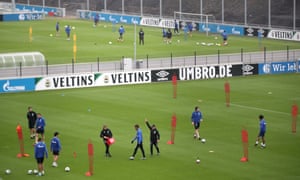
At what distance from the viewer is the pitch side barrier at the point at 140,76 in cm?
6128

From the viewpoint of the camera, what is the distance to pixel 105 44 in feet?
289

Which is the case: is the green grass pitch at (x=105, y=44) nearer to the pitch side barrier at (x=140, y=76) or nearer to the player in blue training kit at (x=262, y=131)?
the pitch side barrier at (x=140, y=76)

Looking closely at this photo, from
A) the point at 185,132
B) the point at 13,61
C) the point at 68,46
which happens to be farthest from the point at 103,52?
the point at 185,132

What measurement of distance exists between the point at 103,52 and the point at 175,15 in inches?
857

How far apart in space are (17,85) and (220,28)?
37.6 m

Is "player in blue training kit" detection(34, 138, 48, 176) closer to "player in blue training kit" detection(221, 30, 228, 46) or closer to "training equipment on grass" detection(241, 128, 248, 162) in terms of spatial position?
"training equipment on grass" detection(241, 128, 248, 162)

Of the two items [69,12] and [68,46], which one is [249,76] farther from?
[69,12]

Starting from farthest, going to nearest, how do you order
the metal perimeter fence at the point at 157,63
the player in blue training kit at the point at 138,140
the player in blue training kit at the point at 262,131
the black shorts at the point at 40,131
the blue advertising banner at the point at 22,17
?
the blue advertising banner at the point at 22,17 → the metal perimeter fence at the point at 157,63 → the black shorts at the point at 40,131 → the player in blue training kit at the point at 262,131 → the player in blue training kit at the point at 138,140

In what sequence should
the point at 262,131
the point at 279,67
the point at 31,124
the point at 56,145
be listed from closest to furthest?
1. the point at 56,145
2. the point at 262,131
3. the point at 31,124
4. the point at 279,67

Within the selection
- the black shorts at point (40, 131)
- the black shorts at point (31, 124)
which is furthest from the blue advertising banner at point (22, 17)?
the black shorts at point (40, 131)

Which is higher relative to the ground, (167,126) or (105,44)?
(105,44)

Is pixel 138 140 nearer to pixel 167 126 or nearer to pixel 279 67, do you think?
pixel 167 126

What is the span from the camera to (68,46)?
8656 centimetres

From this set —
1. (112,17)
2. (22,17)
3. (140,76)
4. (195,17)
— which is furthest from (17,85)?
(22,17)
